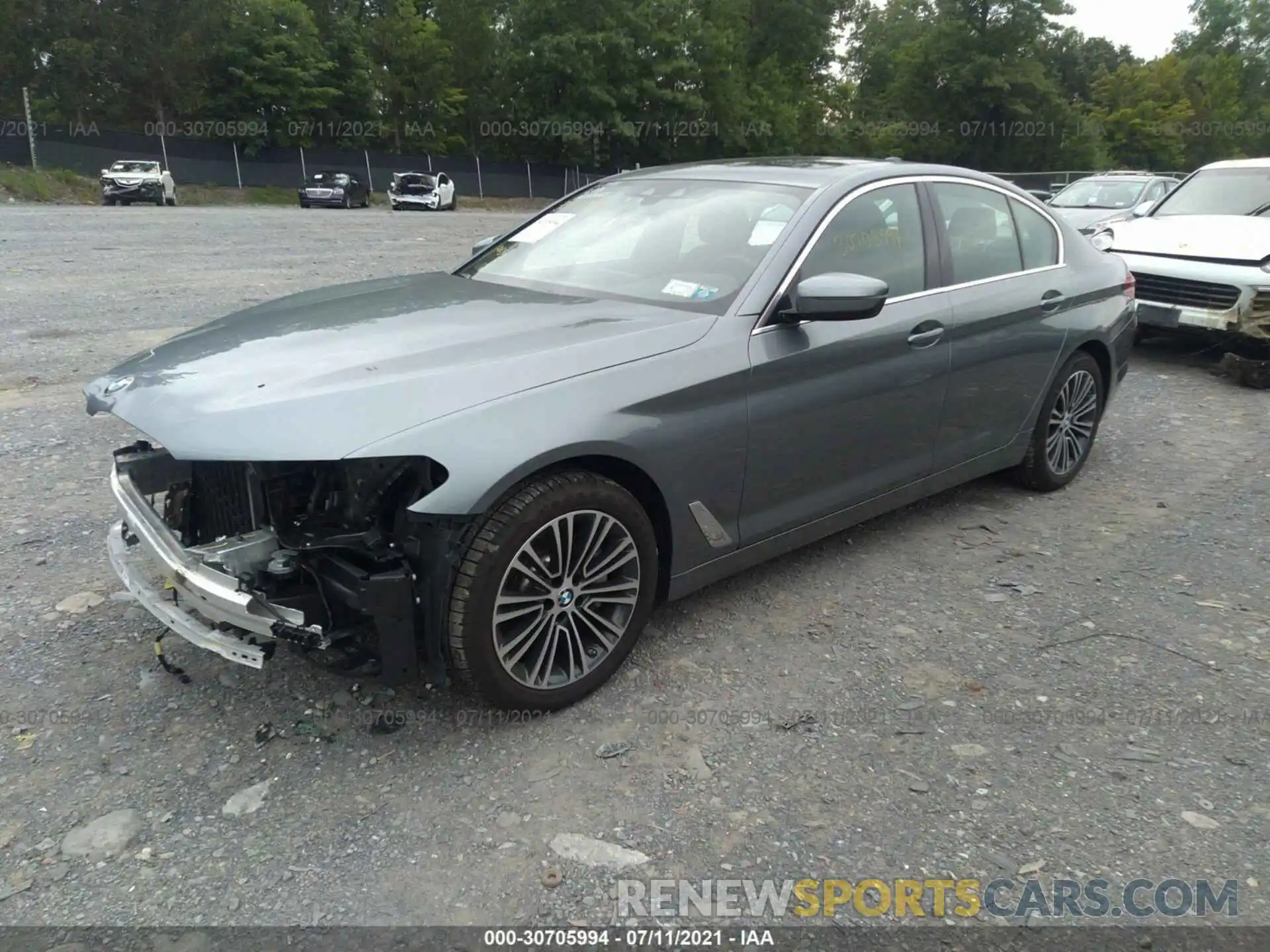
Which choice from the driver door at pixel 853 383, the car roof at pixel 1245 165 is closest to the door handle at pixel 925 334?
the driver door at pixel 853 383

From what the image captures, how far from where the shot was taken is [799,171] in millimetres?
4086

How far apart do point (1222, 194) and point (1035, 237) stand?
5773 millimetres

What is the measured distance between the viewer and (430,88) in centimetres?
4969

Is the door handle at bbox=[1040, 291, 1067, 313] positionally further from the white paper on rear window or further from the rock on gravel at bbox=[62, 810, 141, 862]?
the rock on gravel at bbox=[62, 810, 141, 862]

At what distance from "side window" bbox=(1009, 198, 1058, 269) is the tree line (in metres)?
42.5

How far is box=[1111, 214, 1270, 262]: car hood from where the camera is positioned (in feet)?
25.3

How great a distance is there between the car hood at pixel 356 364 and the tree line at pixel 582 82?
43.0 metres

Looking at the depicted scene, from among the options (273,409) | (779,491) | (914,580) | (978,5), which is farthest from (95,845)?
(978,5)

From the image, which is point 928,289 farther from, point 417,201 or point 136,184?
point 417,201

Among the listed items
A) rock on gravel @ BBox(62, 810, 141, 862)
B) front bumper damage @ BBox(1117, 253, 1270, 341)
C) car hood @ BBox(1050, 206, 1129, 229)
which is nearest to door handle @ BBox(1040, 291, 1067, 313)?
front bumper damage @ BBox(1117, 253, 1270, 341)

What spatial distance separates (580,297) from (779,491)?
1.03m

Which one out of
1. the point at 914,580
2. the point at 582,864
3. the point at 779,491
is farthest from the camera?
the point at 914,580

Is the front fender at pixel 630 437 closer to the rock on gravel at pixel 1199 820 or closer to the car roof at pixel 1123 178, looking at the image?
the rock on gravel at pixel 1199 820

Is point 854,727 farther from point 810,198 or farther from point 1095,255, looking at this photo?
point 1095,255
